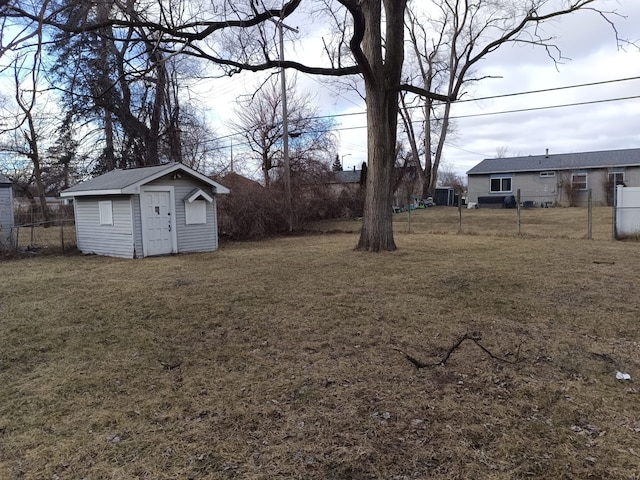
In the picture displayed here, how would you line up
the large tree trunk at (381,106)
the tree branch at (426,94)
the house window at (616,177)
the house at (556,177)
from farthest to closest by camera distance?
1. the house at (556,177)
2. the house window at (616,177)
3. the tree branch at (426,94)
4. the large tree trunk at (381,106)

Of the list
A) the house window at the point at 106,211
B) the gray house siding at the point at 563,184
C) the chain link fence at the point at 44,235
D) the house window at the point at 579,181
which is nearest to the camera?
the house window at the point at 106,211

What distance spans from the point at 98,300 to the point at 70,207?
23.7m

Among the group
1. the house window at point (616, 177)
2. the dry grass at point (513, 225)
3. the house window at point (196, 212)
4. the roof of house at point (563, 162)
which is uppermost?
the roof of house at point (563, 162)

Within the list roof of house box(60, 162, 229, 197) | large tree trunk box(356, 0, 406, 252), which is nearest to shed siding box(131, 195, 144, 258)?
roof of house box(60, 162, 229, 197)

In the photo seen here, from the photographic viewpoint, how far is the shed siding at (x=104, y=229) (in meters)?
12.4

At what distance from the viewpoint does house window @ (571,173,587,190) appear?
2911 centimetres

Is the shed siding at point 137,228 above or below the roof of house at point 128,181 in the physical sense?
below

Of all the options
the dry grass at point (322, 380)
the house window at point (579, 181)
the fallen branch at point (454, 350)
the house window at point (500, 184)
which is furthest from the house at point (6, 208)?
the house window at point (579, 181)

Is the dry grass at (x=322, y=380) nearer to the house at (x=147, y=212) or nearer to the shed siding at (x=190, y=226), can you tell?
the house at (x=147, y=212)

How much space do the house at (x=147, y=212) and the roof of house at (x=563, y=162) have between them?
24.6 meters

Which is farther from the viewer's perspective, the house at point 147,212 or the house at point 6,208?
the house at point 6,208

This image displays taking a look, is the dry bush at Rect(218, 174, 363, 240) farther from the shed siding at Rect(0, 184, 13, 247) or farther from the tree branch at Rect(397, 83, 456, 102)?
the tree branch at Rect(397, 83, 456, 102)

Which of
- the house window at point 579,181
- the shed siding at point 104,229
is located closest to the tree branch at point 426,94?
the shed siding at point 104,229

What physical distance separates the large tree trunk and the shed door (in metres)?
5.82
